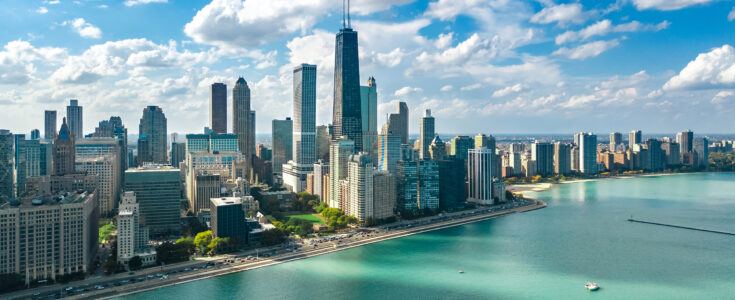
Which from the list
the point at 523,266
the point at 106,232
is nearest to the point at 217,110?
the point at 106,232

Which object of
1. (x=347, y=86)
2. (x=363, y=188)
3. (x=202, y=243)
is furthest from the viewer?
(x=347, y=86)

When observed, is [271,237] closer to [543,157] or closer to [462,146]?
[462,146]

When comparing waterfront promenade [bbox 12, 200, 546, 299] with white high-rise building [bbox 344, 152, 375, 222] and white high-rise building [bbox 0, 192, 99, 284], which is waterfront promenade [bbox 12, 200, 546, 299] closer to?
white high-rise building [bbox 0, 192, 99, 284]

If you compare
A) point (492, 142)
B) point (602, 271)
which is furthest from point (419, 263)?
point (492, 142)

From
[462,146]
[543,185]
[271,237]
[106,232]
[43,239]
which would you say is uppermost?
[462,146]

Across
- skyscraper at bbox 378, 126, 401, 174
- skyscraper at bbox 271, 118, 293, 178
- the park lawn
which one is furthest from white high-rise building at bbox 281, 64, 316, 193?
the park lawn

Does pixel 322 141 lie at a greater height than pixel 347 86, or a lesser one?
lesser

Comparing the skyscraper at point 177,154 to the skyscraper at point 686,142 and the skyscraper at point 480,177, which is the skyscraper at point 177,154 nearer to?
the skyscraper at point 480,177
